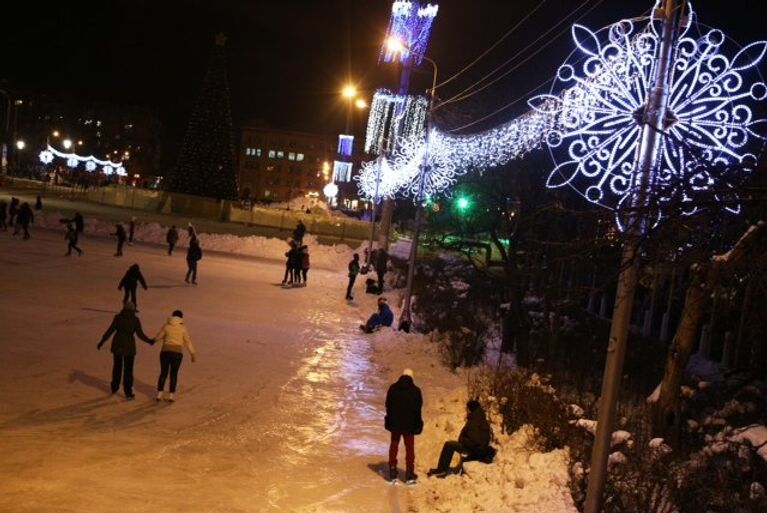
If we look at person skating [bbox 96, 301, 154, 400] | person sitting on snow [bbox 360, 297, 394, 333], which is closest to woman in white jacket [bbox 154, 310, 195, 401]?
person skating [bbox 96, 301, 154, 400]

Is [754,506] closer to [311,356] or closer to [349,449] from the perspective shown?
[349,449]

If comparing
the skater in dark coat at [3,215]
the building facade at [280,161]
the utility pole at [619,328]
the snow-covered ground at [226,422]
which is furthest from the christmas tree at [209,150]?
the building facade at [280,161]

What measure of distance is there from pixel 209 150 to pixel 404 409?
1816 inches

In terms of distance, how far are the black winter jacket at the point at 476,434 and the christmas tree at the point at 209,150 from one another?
150ft

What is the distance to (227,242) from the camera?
1502 inches

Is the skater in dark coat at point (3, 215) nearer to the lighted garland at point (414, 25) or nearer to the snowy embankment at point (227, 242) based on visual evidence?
the snowy embankment at point (227, 242)

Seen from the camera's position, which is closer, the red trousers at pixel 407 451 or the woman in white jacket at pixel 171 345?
the red trousers at pixel 407 451

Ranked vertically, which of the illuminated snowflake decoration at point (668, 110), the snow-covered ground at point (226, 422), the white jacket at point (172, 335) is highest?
the illuminated snowflake decoration at point (668, 110)

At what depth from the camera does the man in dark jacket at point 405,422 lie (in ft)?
31.1

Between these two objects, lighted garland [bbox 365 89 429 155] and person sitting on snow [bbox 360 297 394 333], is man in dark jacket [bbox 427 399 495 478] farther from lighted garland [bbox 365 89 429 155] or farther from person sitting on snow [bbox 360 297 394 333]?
lighted garland [bbox 365 89 429 155]

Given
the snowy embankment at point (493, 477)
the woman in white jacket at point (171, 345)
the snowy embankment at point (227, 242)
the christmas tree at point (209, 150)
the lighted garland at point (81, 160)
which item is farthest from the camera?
the lighted garland at point (81, 160)

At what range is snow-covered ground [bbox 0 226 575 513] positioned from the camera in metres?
8.16

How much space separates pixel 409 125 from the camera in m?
33.1

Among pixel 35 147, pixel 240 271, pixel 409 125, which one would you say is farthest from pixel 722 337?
pixel 35 147
